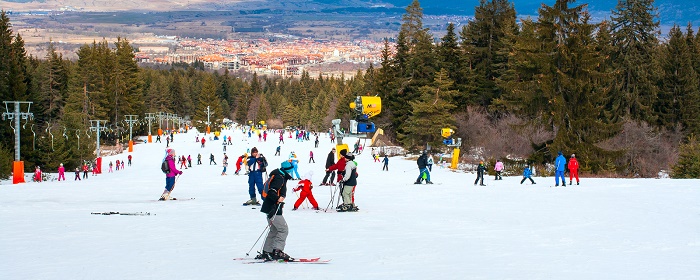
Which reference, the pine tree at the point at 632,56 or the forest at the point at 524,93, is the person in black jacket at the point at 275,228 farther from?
the pine tree at the point at 632,56

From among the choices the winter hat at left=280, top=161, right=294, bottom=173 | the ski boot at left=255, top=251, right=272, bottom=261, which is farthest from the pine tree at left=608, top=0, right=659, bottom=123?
the ski boot at left=255, top=251, right=272, bottom=261

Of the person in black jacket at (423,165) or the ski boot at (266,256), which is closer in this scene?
the ski boot at (266,256)

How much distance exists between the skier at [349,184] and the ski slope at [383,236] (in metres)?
0.29

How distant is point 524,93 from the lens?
41.4m

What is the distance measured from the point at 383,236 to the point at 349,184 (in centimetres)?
359

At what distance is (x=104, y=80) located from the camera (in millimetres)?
95250

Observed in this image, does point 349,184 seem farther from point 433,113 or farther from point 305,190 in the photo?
point 433,113

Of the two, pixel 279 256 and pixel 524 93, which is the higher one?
pixel 524 93

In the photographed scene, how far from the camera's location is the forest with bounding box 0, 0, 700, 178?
40125mm

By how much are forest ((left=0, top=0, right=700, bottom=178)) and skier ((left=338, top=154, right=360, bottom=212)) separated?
71.1 feet

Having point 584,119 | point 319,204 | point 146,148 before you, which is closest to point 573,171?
point 319,204

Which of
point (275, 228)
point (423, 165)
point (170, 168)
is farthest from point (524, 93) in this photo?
point (275, 228)

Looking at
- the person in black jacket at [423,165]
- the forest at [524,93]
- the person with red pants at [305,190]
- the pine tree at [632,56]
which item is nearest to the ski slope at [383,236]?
the person with red pants at [305,190]

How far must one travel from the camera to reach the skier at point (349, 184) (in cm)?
1773
